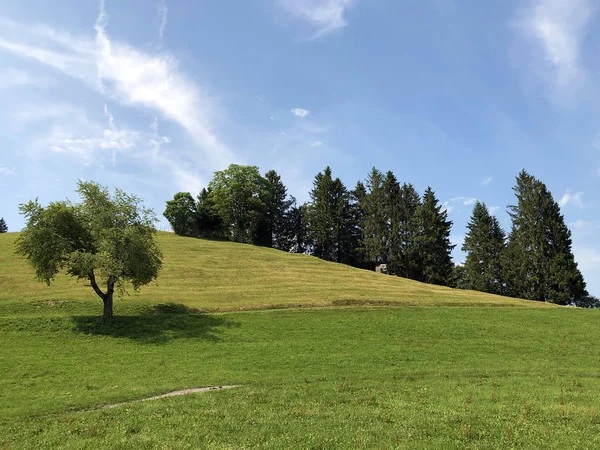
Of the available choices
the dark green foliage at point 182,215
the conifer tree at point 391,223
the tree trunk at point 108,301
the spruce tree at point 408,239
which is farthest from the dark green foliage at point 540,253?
the dark green foliage at point 182,215

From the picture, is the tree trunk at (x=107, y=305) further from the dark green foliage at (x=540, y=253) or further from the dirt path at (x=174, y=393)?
the dark green foliage at (x=540, y=253)

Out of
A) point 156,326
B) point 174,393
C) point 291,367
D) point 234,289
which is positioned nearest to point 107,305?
point 156,326

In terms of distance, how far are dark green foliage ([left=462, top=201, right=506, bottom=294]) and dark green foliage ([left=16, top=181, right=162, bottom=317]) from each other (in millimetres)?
72518

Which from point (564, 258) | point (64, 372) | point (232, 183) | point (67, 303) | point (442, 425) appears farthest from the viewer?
point (232, 183)

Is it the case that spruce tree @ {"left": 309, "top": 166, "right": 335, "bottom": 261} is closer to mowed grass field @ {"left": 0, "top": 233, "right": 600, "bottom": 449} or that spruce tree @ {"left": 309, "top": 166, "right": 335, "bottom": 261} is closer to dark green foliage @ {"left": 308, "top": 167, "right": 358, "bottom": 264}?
dark green foliage @ {"left": 308, "top": 167, "right": 358, "bottom": 264}

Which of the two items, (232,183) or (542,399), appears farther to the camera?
(232,183)

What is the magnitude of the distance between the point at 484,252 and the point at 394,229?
20.6 meters

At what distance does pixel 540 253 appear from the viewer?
253 feet

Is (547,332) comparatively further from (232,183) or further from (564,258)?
(232,183)

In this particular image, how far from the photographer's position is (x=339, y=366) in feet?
83.7

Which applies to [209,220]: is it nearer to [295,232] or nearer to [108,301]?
[295,232]

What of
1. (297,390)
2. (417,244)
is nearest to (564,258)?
(417,244)

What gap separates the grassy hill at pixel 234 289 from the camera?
43062 mm

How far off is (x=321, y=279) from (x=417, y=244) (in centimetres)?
4003
